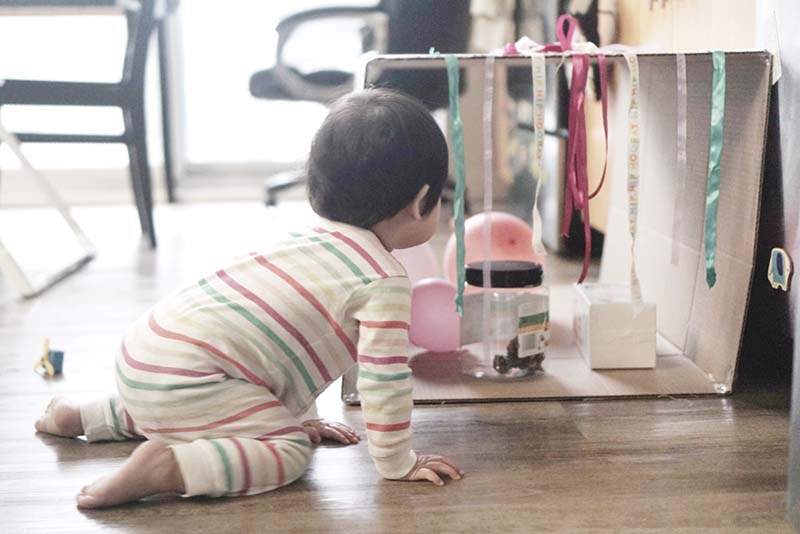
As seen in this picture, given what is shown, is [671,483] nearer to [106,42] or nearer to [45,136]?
[45,136]

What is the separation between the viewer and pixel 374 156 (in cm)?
108

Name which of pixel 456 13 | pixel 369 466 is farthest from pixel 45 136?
pixel 369 466

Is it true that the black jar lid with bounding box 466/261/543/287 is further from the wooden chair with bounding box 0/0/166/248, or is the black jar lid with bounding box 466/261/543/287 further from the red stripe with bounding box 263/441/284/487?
the wooden chair with bounding box 0/0/166/248

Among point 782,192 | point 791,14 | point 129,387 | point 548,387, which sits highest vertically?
point 791,14

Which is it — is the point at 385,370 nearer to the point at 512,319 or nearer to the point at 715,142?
the point at 512,319

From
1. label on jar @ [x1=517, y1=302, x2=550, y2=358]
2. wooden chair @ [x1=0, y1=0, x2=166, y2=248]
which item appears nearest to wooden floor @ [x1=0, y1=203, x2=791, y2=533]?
label on jar @ [x1=517, y1=302, x2=550, y2=358]

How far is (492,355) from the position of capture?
4.92ft

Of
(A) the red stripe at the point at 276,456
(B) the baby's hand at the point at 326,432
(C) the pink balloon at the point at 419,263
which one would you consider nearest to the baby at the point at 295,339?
(A) the red stripe at the point at 276,456

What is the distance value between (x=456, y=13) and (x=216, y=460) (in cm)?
206

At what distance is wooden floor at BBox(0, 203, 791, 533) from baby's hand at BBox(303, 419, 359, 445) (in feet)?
0.06

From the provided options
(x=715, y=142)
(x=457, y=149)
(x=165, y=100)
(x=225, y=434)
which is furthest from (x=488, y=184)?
(x=165, y=100)

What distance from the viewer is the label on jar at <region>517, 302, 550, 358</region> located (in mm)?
1450

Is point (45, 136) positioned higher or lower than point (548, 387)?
higher

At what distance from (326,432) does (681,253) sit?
0.70m
